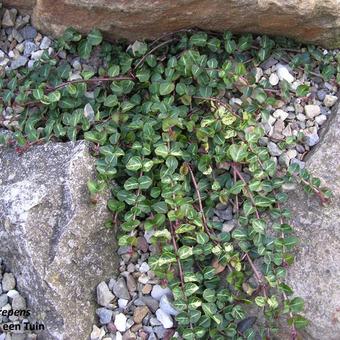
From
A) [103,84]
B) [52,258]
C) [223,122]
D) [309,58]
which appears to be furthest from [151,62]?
[52,258]

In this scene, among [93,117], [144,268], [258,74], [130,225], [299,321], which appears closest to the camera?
[299,321]

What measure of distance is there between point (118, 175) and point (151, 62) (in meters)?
0.52

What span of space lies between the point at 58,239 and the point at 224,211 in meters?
0.68

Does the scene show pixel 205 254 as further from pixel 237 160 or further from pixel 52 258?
pixel 52 258

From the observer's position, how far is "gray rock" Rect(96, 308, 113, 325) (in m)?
2.45

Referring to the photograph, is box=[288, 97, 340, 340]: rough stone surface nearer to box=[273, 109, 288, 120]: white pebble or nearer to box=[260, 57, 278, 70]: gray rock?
box=[273, 109, 288, 120]: white pebble

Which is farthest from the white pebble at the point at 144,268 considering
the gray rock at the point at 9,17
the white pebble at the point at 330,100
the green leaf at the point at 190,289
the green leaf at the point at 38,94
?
the gray rock at the point at 9,17

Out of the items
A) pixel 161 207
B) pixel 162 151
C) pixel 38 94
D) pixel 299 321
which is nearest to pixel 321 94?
pixel 162 151

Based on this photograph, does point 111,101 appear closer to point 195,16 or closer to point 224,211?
point 195,16

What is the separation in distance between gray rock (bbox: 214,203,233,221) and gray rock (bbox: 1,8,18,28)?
→ 130 cm

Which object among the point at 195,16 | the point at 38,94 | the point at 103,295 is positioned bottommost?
the point at 103,295

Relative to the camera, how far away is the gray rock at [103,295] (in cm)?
244

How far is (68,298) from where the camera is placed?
2.37 meters

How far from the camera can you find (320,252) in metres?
2.42
